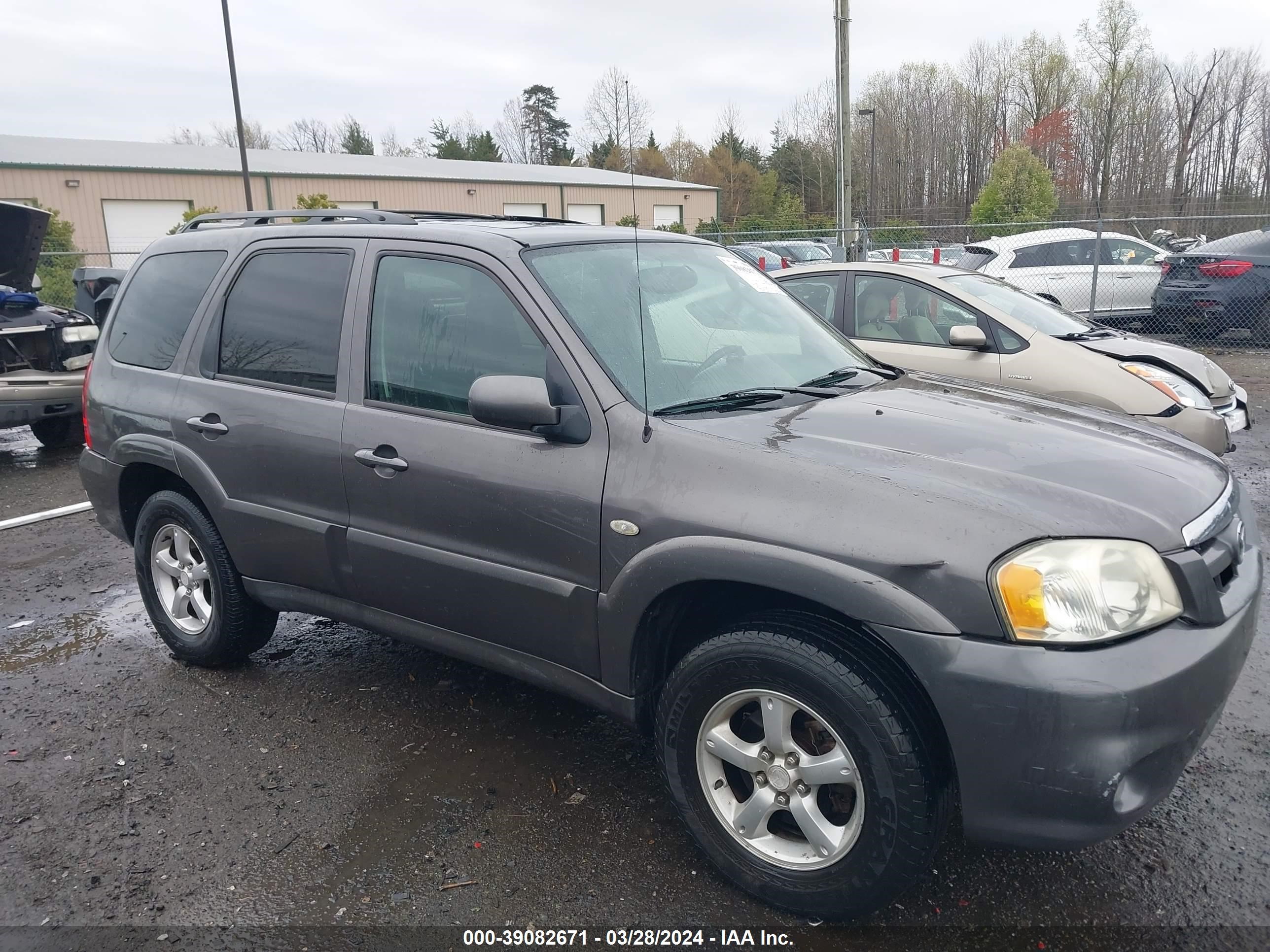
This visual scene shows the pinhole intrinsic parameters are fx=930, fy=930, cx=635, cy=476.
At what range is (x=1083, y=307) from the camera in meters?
13.7

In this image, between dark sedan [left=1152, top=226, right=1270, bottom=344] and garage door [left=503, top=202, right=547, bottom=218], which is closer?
dark sedan [left=1152, top=226, right=1270, bottom=344]

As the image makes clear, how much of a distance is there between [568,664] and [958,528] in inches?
51.1

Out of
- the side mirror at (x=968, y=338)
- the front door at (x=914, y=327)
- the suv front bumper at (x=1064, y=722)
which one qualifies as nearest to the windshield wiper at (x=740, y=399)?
the suv front bumper at (x=1064, y=722)

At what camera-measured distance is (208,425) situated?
12.3ft

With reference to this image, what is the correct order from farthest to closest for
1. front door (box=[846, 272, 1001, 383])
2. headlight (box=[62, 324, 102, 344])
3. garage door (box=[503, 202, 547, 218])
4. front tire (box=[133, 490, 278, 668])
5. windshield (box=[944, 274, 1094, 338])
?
garage door (box=[503, 202, 547, 218]) → headlight (box=[62, 324, 102, 344]) → windshield (box=[944, 274, 1094, 338]) → front door (box=[846, 272, 1001, 383]) → front tire (box=[133, 490, 278, 668])

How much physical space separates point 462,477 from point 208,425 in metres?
1.42

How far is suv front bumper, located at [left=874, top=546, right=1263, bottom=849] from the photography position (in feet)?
6.76

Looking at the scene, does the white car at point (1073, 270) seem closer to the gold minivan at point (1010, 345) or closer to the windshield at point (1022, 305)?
the windshield at point (1022, 305)

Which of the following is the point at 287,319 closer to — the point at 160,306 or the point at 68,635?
the point at 160,306

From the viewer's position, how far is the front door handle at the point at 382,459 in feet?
10.3

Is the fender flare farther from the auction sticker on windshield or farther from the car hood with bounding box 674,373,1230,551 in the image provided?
the auction sticker on windshield

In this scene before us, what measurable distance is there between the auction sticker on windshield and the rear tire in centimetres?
762

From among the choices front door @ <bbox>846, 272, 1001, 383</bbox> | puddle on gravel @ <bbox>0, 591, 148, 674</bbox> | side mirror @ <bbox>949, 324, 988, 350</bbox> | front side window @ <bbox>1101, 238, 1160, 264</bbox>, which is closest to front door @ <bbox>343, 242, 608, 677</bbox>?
puddle on gravel @ <bbox>0, 591, 148, 674</bbox>

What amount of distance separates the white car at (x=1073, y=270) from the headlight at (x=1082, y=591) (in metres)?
12.2
